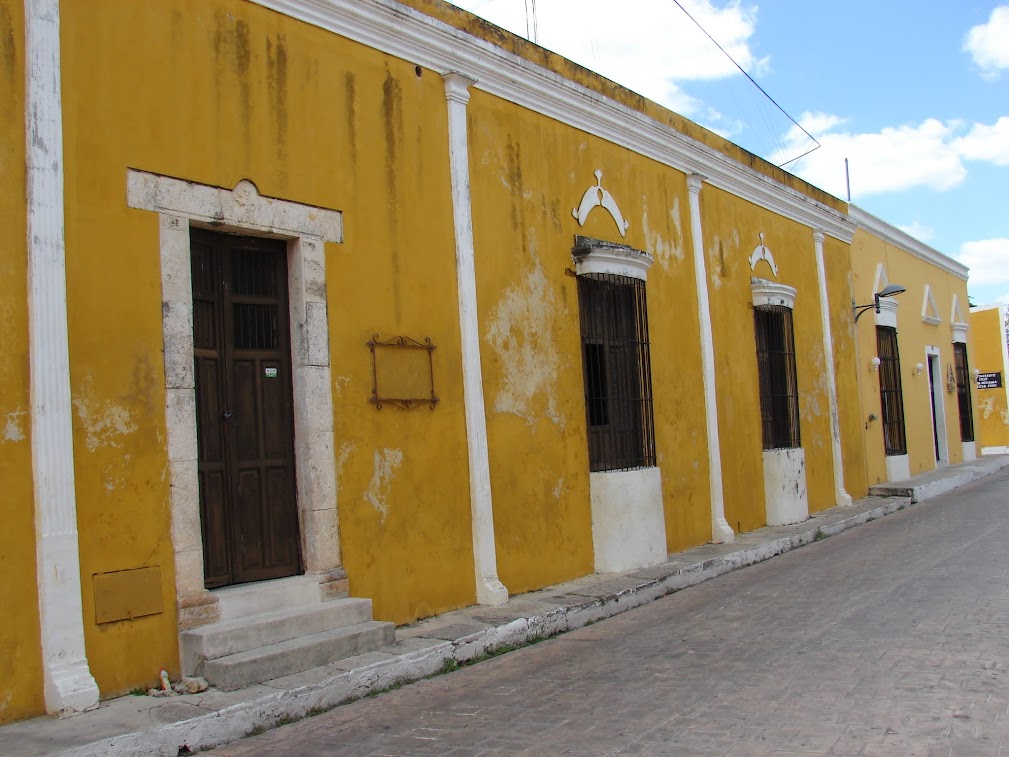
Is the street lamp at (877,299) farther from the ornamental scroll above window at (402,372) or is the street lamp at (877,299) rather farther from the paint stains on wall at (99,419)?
the paint stains on wall at (99,419)

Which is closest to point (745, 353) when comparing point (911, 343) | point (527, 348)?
point (527, 348)

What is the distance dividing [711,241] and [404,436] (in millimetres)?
6141

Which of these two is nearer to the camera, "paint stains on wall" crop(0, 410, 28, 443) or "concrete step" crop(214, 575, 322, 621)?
"paint stains on wall" crop(0, 410, 28, 443)

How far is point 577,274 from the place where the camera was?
8766mm

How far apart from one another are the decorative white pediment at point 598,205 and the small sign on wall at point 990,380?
2262cm

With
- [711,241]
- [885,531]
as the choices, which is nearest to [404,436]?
[711,241]

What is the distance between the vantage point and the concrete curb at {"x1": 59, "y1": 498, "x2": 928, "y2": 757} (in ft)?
14.1

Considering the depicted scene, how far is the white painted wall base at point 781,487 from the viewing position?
39.8 feet

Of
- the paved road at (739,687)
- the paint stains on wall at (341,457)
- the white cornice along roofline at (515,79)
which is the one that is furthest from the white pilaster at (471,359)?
the paint stains on wall at (341,457)

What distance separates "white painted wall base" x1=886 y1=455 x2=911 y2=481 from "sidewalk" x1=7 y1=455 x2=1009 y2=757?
26.3 ft

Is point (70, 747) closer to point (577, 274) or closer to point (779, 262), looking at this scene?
point (577, 274)

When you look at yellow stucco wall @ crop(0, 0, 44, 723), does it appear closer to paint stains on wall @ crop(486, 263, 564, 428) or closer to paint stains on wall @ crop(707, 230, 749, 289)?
paint stains on wall @ crop(486, 263, 564, 428)

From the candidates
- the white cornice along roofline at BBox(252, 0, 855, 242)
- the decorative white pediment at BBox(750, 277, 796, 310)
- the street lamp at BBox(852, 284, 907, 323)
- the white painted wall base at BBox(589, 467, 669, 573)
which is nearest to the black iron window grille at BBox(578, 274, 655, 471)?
the white painted wall base at BBox(589, 467, 669, 573)

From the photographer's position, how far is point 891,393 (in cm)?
1745
